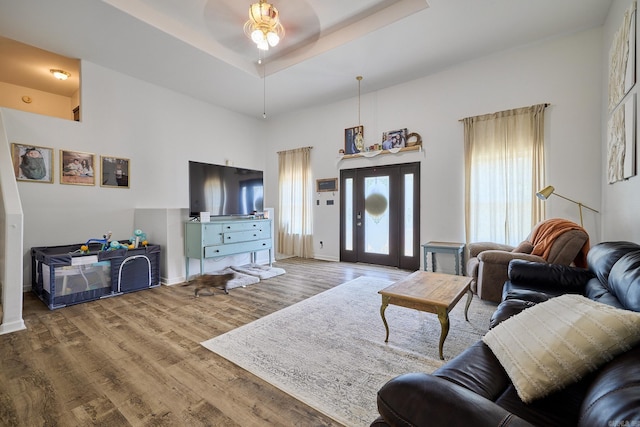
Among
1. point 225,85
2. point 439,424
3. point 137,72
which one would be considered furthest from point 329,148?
point 439,424

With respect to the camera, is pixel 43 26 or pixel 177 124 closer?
pixel 43 26

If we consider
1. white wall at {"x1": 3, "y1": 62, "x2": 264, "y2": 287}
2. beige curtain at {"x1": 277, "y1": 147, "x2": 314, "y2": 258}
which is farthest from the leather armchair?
white wall at {"x1": 3, "y1": 62, "x2": 264, "y2": 287}

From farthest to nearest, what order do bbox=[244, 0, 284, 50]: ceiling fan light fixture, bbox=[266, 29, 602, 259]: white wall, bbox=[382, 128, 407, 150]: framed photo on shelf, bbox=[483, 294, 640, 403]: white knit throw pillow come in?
bbox=[382, 128, 407, 150]: framed photo on shelf
bbox=[266, 29, 602, 259]: white wall
bbox=[244, 0, 284, 50]: ceiling fan light fixture
bbox=[483, 294, 640, 403]: white knit throw pillow

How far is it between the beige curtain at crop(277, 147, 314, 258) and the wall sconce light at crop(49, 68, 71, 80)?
4.02m

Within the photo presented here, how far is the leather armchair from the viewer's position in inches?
106

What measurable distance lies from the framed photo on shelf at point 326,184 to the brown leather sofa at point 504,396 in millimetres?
4427

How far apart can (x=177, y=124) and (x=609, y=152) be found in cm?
641

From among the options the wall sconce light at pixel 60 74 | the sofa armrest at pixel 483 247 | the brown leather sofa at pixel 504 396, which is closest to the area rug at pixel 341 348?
the brown leather sofa at pixel 504 396

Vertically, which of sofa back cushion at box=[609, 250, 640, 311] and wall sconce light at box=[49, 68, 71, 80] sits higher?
wall sconce light at box=[49, 68, 71, 80]

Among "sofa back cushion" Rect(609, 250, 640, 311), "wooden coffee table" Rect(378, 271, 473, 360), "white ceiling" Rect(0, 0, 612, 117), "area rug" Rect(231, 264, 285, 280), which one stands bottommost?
"area rug" Rect(231, 264, 285, 280)

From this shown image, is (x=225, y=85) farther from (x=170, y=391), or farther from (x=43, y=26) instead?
(x=170, y=391)

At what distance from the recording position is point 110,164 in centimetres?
438

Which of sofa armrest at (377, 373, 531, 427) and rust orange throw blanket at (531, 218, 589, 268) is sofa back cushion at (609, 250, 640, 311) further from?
rust orange throw blanket at (531, 218, 589, 268)

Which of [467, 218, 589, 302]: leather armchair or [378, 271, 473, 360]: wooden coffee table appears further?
[467, 218, 589, 302]: leather armchair
